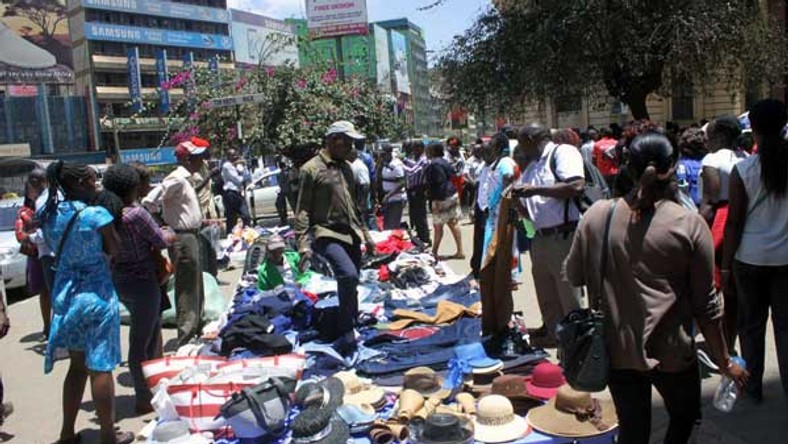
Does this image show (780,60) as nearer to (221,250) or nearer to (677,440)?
(221,250)

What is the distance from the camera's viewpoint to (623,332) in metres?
2.87

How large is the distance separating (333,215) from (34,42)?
204 feet

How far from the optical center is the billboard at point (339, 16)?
4569 cm

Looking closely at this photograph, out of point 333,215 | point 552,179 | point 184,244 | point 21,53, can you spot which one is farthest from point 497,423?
point 21,53

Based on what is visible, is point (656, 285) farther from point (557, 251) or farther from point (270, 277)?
point (270, 277)

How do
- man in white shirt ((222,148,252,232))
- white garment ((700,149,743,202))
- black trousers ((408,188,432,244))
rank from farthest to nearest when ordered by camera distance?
man in white shirt ((222,148,252,232)), black trousers ((408,188,432,244)), white garment ((700,149,743,202))

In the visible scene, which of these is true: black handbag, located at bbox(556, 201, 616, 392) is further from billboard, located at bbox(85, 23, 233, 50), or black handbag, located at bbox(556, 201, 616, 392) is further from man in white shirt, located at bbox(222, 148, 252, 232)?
billboard, located at bbox(85, 23, 233, 50)

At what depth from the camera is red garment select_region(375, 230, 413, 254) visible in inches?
397

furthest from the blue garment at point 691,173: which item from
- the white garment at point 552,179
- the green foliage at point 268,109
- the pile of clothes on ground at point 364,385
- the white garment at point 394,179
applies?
the green foliage at point 268,109

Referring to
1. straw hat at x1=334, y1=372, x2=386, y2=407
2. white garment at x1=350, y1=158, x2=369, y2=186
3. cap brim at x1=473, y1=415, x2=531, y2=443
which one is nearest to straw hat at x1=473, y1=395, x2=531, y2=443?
cap brim at x1=473, y1=415, x2=531, y2=443

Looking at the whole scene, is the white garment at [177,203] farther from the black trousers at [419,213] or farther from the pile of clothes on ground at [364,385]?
the black trousers at [419,213]

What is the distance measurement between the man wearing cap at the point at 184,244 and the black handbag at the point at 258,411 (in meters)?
2.55

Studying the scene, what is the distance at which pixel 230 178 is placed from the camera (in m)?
13.4

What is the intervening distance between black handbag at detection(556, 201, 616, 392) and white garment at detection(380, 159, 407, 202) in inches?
359
